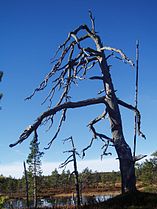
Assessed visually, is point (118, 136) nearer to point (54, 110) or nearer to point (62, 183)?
point (54, 110)

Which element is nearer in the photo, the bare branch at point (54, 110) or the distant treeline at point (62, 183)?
the bare branch at point (54, 110)

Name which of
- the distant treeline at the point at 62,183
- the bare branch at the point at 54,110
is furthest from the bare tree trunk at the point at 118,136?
the distant treeline at the point at 62,183

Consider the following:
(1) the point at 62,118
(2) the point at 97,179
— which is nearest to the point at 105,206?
(1) the point at 62,118

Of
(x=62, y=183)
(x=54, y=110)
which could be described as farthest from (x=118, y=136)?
(x=62, y=183)

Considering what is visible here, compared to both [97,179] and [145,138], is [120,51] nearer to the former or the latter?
[145,138]

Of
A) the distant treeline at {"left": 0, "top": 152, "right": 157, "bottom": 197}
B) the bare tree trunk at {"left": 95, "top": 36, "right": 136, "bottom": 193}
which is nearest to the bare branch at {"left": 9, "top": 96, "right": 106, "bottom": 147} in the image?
the bare tree trunk at {"left": 95, "top": 36, "right": 136, "bottom": 193}

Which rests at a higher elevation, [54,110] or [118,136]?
[54,110]

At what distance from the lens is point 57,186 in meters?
124

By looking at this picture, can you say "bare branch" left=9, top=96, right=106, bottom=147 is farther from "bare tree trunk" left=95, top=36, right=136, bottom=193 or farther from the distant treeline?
the distant treeline

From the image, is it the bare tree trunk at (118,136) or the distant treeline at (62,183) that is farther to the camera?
the distant treeline at (62,183)

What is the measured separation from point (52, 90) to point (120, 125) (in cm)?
367

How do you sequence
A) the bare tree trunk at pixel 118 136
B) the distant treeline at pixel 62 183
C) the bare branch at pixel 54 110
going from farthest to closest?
the distant treeline at pixel 62 183
the bare tree trunk at pixel 118 136
the bare branch at pixel 54 110

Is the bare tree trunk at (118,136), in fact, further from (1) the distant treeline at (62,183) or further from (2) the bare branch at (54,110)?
(1) the distant treeline at (62,183)

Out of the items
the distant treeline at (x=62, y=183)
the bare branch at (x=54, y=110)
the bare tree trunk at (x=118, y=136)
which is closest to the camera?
the bare branch at (x=54, y=110)
